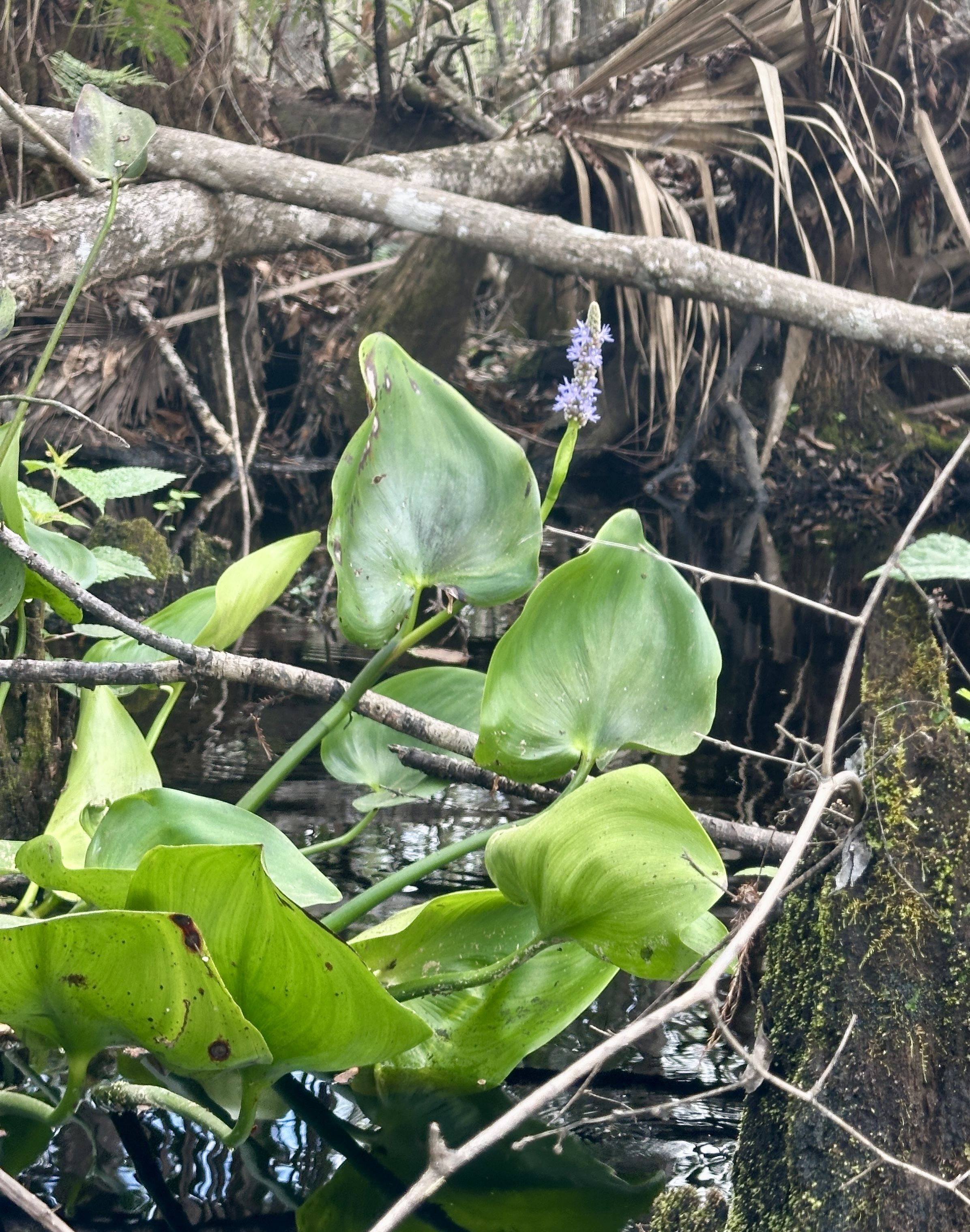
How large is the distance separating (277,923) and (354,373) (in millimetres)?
4997

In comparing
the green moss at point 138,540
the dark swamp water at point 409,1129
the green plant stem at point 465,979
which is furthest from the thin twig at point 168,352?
the green plant stem at point 465,979

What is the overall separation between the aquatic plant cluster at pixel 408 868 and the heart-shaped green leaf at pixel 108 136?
14 millimetres

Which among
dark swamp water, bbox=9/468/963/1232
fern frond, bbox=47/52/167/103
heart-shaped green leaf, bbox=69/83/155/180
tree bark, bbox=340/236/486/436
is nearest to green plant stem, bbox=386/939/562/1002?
dark swamp water, bbox=9/468/963/1232

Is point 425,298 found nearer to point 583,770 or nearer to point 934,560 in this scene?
point 934,560

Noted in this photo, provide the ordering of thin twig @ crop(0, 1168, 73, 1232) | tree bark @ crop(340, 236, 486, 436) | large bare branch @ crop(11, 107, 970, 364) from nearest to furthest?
thin twig @ crop(0, 1168, 73, 1232) → large bare branch @ crop(11, 107, 970, 364) → tree bark @ crop(340, 236, 486, 436)

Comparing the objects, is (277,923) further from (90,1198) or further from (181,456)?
(181,456)

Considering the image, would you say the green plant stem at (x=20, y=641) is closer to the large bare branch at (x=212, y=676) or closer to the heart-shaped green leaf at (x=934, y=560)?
the large bare branch at (x=212, y=676)

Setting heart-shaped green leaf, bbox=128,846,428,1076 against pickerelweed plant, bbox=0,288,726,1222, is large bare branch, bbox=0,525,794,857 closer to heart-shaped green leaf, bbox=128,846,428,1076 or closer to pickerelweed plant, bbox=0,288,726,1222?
pickerelweed plant, bbox=0,288,726,1222

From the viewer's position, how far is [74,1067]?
91 centimetres

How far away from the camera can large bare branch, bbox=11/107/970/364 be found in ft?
10.9

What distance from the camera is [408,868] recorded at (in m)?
1.16

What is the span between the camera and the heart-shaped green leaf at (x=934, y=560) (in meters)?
1.10

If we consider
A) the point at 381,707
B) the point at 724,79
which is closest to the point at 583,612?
the point at 381,707

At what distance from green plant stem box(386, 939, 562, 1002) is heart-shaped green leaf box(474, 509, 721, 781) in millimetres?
195
